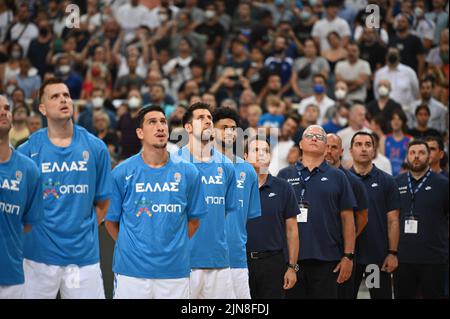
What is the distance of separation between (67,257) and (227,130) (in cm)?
222

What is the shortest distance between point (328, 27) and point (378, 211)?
8.25m

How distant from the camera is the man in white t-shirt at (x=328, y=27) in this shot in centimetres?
1903

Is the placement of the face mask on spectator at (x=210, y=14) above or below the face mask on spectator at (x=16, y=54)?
above

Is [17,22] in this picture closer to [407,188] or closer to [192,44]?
[192,44]

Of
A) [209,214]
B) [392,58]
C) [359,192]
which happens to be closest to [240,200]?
[209,214]

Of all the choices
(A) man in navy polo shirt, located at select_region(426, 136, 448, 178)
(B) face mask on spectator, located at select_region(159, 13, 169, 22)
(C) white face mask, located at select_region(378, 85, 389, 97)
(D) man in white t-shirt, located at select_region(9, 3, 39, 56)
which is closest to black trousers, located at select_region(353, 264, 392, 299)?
(A) man in navy polo shirt, located at select_region(426, 136, 448, 178)

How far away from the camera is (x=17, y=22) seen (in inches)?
822

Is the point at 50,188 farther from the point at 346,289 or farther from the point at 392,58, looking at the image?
the point at 392,58

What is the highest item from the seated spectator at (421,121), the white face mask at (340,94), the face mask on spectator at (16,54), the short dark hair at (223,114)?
the face mask on spectator at (16,54)

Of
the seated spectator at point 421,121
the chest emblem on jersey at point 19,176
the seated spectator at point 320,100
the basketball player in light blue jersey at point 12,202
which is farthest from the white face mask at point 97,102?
the chest emblem on jersey at point 19,176

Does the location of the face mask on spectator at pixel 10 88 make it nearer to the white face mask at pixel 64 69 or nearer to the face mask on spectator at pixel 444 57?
the white face mask at pixel 64 69

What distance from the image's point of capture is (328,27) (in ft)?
62.7

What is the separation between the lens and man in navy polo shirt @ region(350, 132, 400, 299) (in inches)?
448

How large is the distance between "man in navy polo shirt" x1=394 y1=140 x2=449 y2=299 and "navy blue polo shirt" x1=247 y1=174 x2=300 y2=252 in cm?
260
